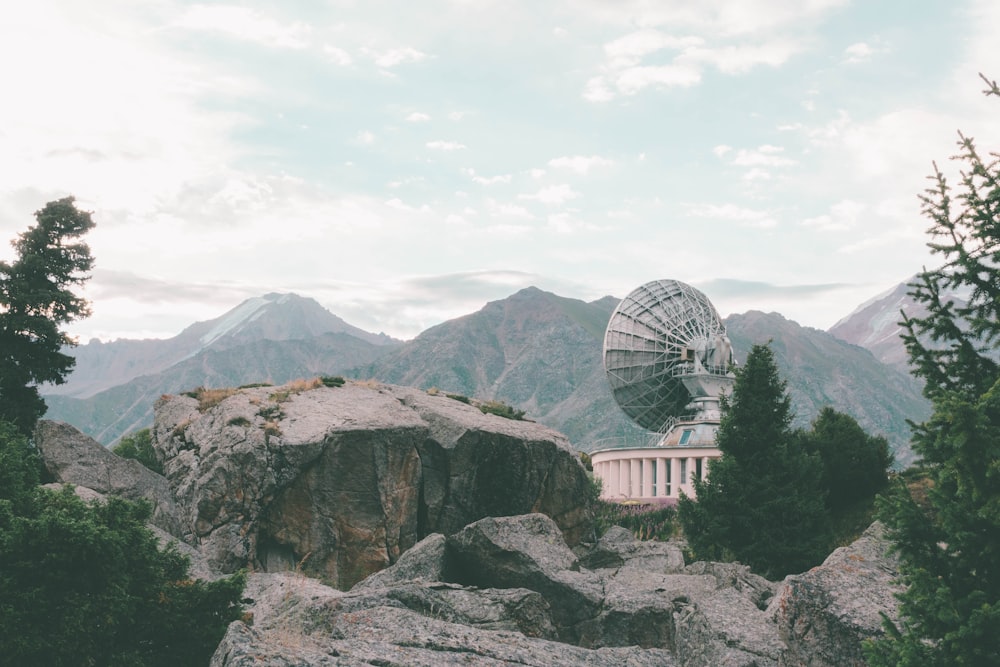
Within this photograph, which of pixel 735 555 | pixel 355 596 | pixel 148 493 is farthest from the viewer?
pixel 735 555

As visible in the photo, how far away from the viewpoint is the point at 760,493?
38469mm

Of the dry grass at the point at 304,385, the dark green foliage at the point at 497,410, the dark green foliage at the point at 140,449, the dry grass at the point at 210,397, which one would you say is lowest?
the dark green foliage at the point at 140,449

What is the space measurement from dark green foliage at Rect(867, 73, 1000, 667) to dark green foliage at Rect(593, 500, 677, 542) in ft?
135

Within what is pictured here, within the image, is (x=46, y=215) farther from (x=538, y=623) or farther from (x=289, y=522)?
(x=538, y=623)

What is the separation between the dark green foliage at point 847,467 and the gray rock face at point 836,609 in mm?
28944

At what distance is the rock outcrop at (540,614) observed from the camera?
478 inches

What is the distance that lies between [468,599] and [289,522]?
43.3 feet

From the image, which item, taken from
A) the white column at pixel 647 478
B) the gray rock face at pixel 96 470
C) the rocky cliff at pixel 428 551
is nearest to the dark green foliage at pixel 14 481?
the rocky cliff at pixel 428 551

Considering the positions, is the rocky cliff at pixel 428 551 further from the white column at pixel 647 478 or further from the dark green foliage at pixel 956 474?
the white column at pixel 647 478

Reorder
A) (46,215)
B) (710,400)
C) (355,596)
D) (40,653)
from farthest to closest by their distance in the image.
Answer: (710,400), (46,215), (355,596), (40,653)

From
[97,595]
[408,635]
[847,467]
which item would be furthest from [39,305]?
[847,467]

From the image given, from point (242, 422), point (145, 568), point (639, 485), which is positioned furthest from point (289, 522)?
point (639, 485)

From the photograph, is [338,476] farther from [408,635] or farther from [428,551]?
[408,635]

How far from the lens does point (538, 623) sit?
1689 cm
